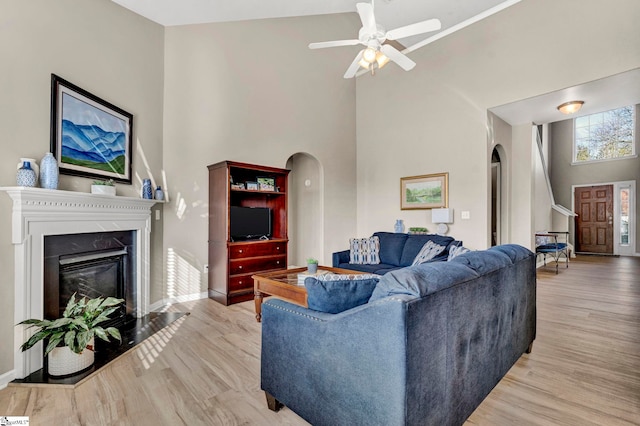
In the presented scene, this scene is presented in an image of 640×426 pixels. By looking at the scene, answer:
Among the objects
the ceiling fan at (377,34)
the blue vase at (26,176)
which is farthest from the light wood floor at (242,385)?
the ceiling fan at (377,34)

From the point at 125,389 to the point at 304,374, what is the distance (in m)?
1.37

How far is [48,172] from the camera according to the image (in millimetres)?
2406

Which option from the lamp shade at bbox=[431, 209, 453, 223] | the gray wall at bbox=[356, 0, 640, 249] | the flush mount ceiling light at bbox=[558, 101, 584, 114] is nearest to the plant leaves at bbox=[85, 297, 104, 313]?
the lamp shade at bbox=[431, 209, 453, 223]

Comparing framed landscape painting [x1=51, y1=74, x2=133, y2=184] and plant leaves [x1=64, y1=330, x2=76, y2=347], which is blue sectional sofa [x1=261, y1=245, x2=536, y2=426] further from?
framed landscape painting [x1=51, y1=74, x2=133, y2=184]

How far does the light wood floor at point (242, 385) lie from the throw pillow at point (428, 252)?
4.19ft

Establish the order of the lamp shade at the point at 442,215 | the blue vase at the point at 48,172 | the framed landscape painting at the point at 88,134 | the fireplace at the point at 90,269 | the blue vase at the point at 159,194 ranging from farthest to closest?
the lamp shade at the point at 442,215
the blue vase at the point at 159,194
the framed landscape painting at the point at 88,134
the fireplace at the point at 90,269
the blue vase at the point at 48,172

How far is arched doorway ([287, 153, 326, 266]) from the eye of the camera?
20.0 feet

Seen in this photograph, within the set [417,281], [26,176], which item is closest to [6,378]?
[26,176]

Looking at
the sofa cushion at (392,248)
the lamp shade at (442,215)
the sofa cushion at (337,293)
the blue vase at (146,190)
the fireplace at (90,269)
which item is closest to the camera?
the sofa cushion at (337,293)

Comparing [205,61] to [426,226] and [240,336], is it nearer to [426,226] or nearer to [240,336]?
[240,336]

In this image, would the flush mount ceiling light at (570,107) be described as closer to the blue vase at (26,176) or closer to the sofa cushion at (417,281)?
the sofa cushion at (417,281)

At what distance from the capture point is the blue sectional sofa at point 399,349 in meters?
1.26

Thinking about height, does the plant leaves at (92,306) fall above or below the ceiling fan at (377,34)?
below

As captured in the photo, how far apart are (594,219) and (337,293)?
36.0 ft
